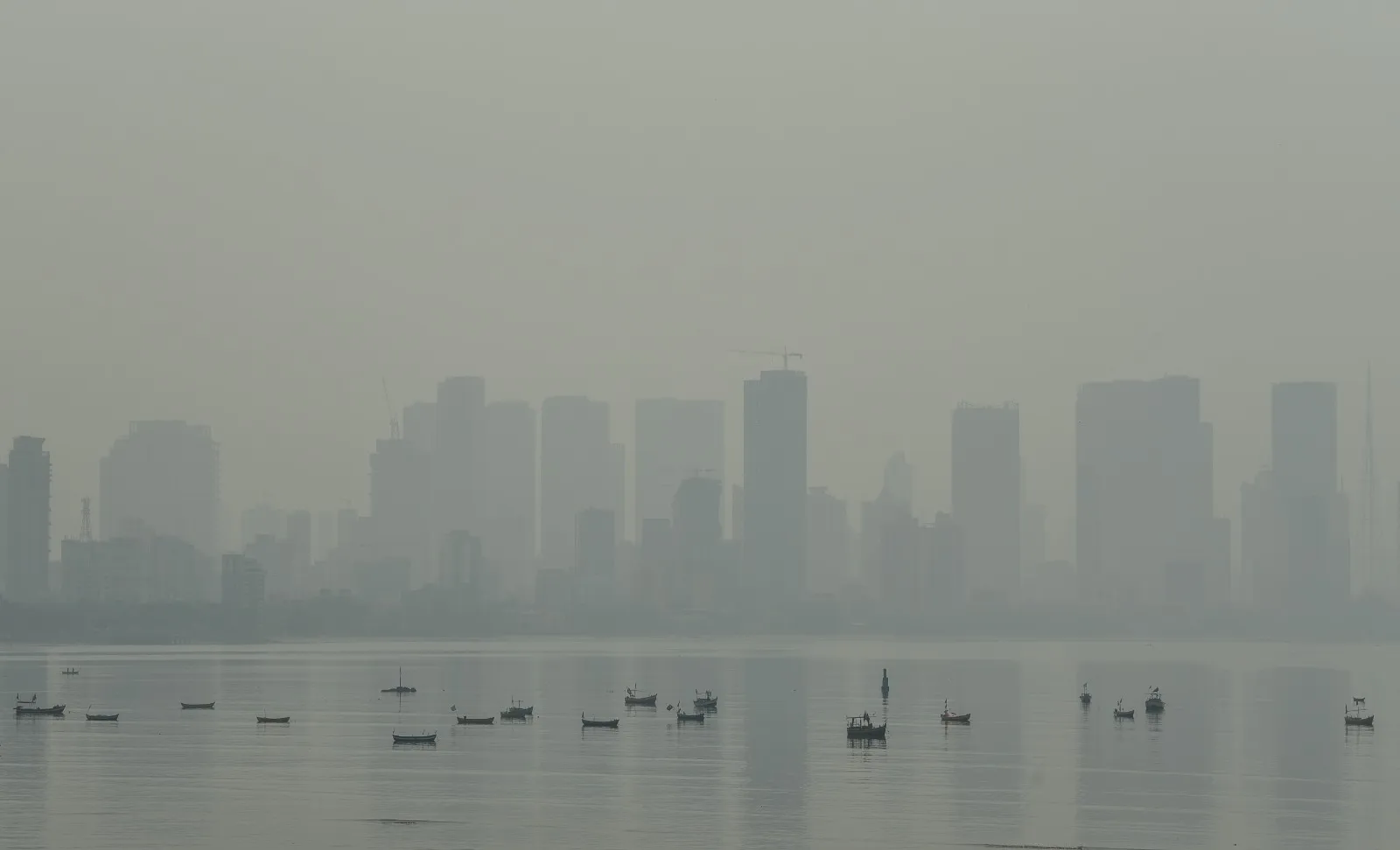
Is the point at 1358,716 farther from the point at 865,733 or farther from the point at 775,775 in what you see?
the point at 775,775

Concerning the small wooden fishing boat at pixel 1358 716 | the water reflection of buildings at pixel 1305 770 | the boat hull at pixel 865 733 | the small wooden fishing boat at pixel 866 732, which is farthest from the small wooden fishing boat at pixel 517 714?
the small wooden fishing boat at pixel 1358 716

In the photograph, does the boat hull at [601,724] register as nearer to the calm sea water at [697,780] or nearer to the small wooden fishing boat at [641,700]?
the calm sea water at [697,780]

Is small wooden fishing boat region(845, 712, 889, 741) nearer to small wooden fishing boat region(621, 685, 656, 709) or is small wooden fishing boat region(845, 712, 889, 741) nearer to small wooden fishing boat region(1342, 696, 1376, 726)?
small wooden fishing boat region(621, 685, 656, 709)

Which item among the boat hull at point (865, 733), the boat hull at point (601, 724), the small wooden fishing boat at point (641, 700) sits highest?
the boat hull at point (865, 733)

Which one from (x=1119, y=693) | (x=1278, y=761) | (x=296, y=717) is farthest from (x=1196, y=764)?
(x=1119, y=693)

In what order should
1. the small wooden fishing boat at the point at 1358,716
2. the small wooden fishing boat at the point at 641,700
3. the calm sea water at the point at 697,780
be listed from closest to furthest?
the calm sea water at the point at 697,780, the small wooden fishing boat at the point at 1358,716, the small wooden fishing boat at the point at 641,700

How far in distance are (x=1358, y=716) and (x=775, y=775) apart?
6656 centimetres

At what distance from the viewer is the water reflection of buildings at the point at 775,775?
77.7 m

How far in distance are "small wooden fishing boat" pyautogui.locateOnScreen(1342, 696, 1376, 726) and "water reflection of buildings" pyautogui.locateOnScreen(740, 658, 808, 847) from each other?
133ft

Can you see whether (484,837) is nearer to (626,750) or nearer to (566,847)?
(566,847)

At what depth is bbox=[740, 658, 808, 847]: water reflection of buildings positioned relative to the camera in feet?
255

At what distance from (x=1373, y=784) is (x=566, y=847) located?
46959 mm

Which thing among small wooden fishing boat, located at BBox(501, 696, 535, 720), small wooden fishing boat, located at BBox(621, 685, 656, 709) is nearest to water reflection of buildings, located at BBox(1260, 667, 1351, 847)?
small wooden fishing boat, located at BBox(621, 685, 656, 709)

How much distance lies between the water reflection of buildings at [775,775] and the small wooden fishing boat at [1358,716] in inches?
1594
